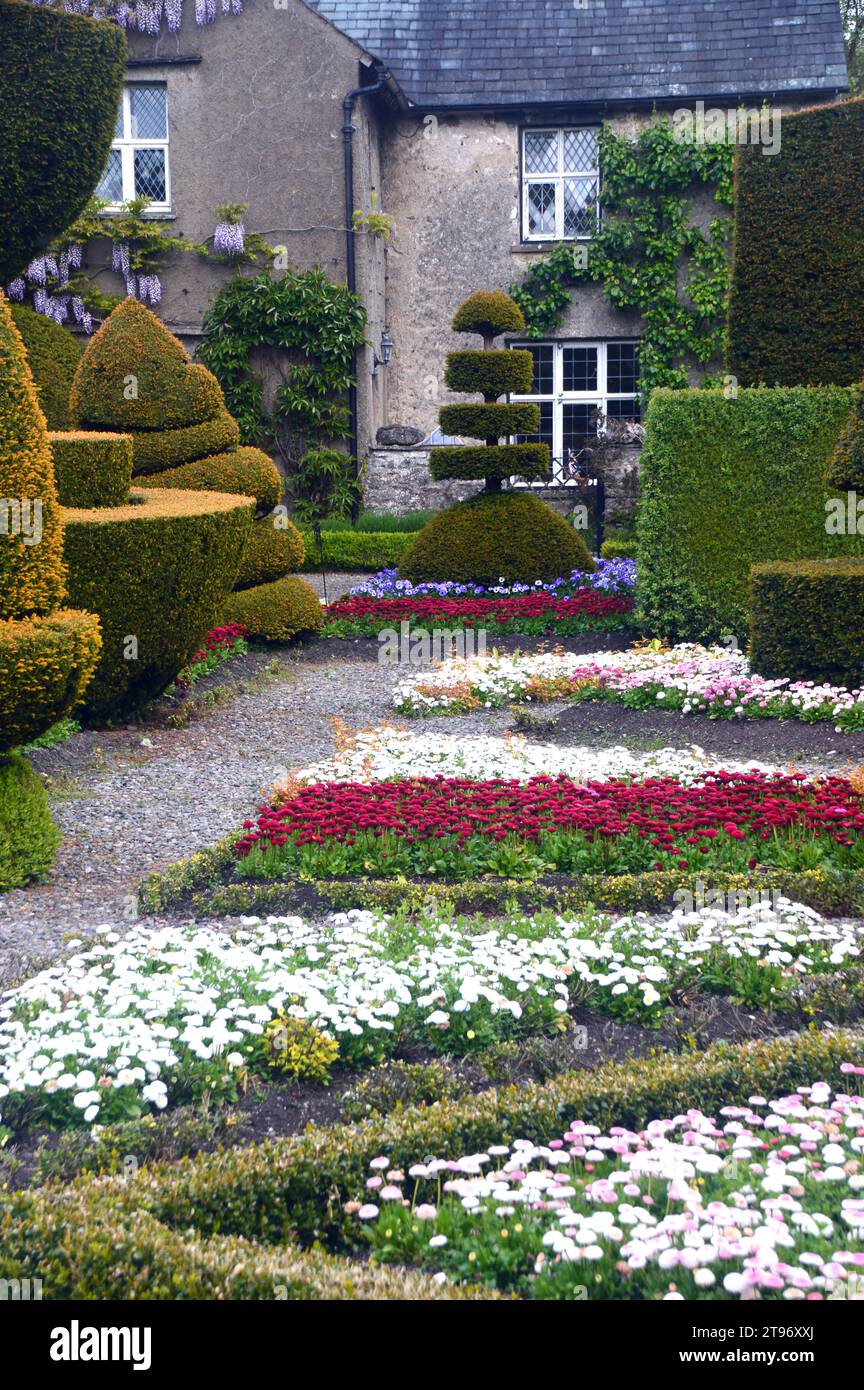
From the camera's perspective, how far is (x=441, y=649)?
1312 cm

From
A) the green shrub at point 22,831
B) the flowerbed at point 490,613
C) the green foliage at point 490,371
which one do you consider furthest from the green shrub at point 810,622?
the green foliage at point 490,371

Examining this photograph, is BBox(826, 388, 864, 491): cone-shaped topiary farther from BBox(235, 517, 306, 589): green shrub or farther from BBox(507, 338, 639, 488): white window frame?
BBox(507, 338, 639, 488): white window frame

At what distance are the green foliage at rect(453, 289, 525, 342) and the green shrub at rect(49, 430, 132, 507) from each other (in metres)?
7.98

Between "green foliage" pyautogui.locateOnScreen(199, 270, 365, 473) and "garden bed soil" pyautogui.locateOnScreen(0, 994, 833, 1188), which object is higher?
"green foliage" pyautogui.locateOnScreen(199, 270, 365, 473)

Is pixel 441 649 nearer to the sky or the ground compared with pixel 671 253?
nearer to the ground

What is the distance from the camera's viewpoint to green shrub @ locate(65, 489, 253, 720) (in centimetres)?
865

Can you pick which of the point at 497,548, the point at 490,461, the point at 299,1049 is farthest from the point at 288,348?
the point at 299,1049

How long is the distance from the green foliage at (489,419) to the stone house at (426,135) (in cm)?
305

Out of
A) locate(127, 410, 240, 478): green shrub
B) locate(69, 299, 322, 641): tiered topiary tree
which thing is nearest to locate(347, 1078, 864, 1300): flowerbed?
locate(69, 299, 322, 641): tiered topiary tree

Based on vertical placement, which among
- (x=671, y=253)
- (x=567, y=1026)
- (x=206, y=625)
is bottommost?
(x=567, y=1026)
